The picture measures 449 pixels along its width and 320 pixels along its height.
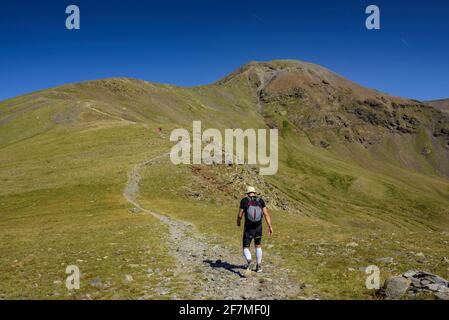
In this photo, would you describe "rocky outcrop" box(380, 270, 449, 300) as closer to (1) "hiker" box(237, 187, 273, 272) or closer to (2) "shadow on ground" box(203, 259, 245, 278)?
(1) "hiker" box(237, 187, 273, 272)

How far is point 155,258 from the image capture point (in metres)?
22.3

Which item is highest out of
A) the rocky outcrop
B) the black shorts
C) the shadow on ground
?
the black shorts

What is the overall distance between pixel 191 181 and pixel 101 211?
1686 cm

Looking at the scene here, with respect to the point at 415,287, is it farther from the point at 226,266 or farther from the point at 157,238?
the point at 157,238

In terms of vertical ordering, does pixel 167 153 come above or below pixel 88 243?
above

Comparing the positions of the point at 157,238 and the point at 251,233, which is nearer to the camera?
the point at 251,233

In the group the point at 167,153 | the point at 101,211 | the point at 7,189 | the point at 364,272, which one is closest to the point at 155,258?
the point at 364,272

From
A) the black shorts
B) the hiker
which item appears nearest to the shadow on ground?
the hiker

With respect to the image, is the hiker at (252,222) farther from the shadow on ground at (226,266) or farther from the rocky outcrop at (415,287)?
the rocky outcrop at (415,287)

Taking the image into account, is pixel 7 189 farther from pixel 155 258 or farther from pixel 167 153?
pixel 155 258

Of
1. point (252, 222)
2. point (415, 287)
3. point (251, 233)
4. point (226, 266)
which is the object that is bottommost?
point (226, 266)

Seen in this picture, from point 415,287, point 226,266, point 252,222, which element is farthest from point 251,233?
point 415,287

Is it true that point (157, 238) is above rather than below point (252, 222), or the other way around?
below
